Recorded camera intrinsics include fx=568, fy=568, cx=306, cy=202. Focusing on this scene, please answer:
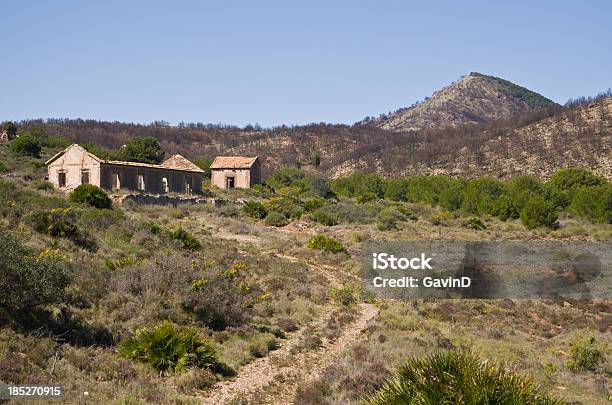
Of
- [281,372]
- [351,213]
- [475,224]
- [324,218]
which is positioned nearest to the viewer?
[281,372]

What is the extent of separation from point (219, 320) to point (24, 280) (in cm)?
496

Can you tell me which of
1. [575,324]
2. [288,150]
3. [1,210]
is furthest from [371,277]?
[288,150]

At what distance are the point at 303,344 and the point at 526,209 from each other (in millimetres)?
34865

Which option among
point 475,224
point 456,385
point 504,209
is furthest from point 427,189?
point 456,385

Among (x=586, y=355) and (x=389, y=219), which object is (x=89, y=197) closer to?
(x=389, y=219)

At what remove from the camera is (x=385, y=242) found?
3284 cm

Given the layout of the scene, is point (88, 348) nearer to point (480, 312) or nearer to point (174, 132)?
point (480, 312)

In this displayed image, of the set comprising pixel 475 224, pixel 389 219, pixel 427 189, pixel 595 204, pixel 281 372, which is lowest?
pixel 281 372

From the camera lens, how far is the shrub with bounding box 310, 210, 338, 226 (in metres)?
39.6

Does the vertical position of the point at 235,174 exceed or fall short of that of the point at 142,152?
it falls short

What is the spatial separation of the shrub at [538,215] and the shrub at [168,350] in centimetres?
3655

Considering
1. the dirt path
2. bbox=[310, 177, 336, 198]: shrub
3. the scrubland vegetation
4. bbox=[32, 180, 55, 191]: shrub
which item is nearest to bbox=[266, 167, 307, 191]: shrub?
bbox=[310, 177, 336, 198]: shrub

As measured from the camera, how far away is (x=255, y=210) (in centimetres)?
4059

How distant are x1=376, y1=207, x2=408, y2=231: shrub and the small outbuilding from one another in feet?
55.1
